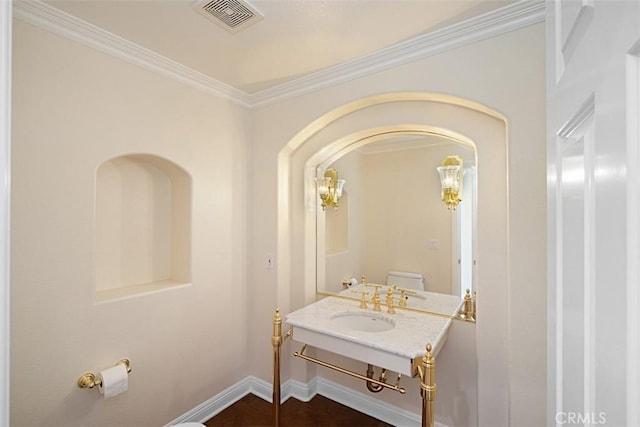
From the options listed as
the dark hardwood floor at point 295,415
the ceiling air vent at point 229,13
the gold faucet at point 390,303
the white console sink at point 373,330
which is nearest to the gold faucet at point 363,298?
the white console sink at point 373,330

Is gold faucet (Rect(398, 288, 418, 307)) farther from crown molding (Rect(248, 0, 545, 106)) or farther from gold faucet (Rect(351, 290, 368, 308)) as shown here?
crown molding (Rect(248, 0, 545, 106))

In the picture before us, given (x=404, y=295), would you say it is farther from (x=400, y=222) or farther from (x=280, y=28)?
(x=280, y=28)

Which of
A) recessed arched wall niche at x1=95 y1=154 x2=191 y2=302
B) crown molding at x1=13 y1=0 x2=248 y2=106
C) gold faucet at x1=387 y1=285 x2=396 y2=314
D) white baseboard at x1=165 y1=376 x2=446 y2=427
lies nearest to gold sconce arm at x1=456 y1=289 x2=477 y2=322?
gold faucet at x1=387 y1=285 x2=396 y2=314

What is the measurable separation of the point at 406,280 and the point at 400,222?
1.43 feet

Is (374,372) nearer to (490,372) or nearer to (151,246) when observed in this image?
(490,372)

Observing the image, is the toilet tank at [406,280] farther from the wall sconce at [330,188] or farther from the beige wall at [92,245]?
the beige wall at [92,245]

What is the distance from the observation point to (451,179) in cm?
201

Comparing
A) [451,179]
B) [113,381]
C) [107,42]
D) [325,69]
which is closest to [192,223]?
[113,381]

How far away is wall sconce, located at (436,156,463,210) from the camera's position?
198 centimetres

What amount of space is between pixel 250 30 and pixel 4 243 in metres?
1.52

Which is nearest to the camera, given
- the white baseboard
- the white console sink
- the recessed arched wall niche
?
the white console sink

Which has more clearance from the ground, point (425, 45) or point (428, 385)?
point (425, 45)

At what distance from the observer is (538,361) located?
4.87 feet

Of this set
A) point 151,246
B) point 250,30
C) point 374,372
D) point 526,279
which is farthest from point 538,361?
point 151,246
